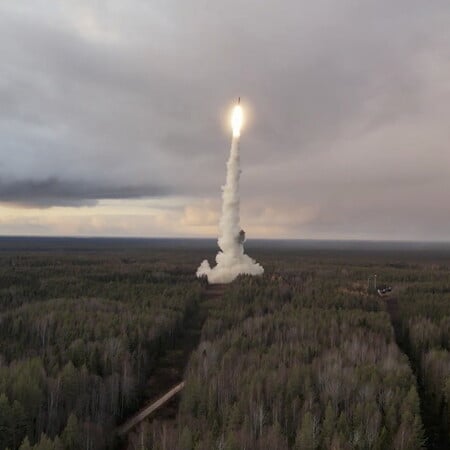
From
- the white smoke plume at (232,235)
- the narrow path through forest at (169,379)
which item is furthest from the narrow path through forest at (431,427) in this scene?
the white smoke plume at (232,235)

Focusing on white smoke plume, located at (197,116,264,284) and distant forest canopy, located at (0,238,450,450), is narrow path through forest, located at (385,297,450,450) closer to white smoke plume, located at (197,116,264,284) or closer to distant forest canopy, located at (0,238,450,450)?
distant forest canopy, located at (0,238,450,450)

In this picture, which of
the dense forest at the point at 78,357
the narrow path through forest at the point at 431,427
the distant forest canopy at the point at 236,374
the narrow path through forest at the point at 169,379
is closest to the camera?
the distant forest canopy at the point at 236,374

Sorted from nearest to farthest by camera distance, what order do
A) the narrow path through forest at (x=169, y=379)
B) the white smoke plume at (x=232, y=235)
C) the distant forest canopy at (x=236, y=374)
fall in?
the distant forest canopy at (x=236, y=374) < the narrow path through forest at (x=169, y=379) < the white smoke plume at (x=232, y=235)

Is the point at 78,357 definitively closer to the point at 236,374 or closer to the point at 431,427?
the point at 236,374

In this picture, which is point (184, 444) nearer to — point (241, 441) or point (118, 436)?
point (241, 441)

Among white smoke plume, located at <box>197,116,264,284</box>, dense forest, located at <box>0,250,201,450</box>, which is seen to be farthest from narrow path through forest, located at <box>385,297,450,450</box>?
white smoke plume, located at <box>197,116,264,284</box>

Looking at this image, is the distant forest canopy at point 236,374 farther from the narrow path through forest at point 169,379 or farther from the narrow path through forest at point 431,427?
the narrow path through forest at point 169,379
